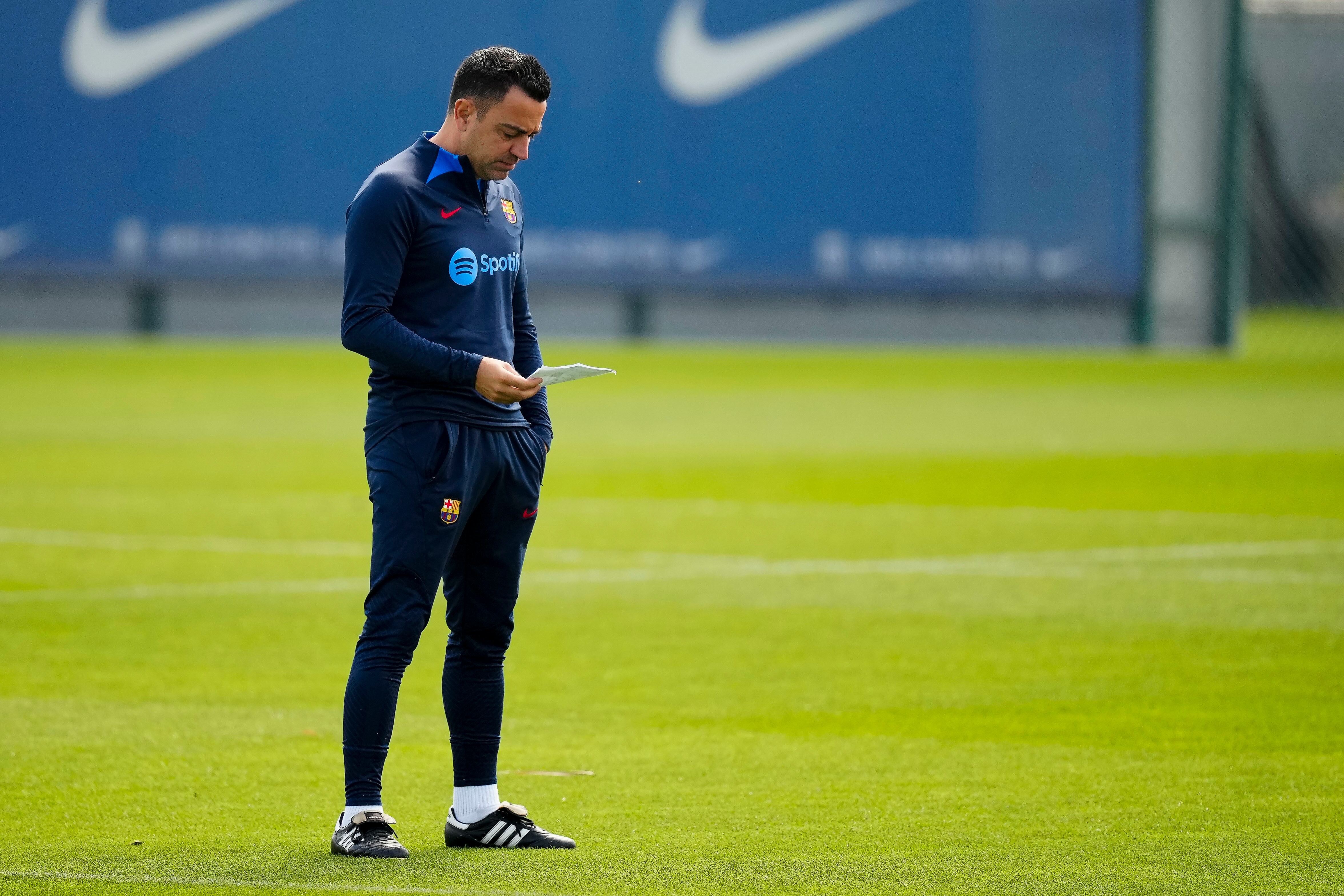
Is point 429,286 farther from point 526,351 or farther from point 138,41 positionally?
point 138,41

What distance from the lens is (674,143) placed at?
102 feet

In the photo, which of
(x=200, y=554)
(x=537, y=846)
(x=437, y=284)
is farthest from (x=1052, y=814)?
(x=200, y=554)

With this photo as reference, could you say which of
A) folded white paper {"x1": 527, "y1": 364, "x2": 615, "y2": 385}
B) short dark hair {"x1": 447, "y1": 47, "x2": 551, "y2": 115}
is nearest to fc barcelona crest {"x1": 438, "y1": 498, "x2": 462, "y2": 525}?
folded white paper {"x1": 527, "y1": 364, "x2": 615, "y2": 385}

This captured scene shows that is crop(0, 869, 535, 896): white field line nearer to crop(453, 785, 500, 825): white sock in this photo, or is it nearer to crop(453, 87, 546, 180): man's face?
crop(453, 785, 500, 825): white sock

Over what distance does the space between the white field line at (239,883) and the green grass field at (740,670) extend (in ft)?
0.04

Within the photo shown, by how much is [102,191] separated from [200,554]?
21037mm

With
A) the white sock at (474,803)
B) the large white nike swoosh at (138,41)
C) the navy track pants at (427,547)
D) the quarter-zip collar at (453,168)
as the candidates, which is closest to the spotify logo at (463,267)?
the quarter-zip collar at (453,168)

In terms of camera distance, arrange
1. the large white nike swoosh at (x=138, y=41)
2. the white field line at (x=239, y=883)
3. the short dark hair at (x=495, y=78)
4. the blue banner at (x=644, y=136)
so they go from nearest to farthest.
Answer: the white field line at (x=239, y=883)
the short dark hair at (x=495, y=78)
the blue banner at (x=644, y=136)
the large white nike swoosh at (x=138, y=41)

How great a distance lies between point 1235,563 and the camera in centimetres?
1059

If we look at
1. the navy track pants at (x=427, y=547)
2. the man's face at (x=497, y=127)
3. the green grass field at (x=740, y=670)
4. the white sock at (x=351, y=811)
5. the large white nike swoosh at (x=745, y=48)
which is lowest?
the green grass field at (x=740, y=670)

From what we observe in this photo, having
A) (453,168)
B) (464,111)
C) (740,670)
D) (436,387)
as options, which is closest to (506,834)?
(436,387)

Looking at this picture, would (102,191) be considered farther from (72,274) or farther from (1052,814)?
(1052,814)

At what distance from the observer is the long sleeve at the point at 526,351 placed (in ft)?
17.5

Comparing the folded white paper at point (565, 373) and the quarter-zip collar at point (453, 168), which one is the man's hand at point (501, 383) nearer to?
the folded white paper at point (565, 373)
